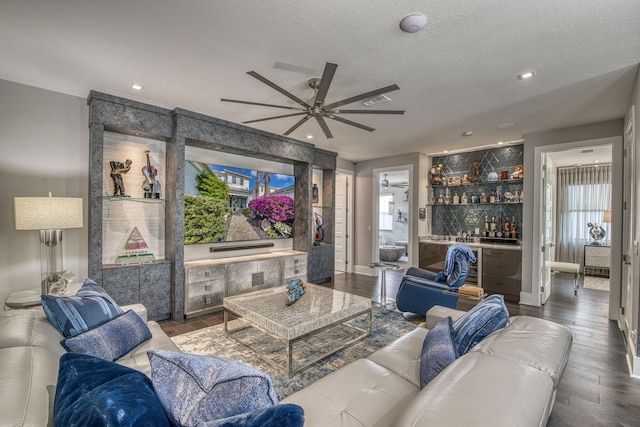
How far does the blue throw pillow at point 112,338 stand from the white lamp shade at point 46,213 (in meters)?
1.34

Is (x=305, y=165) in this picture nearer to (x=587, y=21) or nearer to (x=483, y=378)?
(x=587, y=21)

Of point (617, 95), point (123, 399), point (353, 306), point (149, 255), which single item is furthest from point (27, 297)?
point (617, 95)

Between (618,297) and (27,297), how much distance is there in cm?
676

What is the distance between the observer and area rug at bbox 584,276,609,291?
5664mm

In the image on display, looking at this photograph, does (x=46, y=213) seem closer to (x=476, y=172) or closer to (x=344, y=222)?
(x=344, y=222)

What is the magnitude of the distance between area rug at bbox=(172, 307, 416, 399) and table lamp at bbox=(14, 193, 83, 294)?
1.50 meters

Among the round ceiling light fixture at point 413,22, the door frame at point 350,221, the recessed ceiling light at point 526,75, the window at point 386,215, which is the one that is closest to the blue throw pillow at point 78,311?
the round ceiling light fixture at point 413,22

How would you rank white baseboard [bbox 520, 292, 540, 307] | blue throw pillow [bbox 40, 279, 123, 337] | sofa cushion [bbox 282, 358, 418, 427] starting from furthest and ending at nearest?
1. white baseboard [bbox 520, 292, 540, 307]
2. blue throw pillow [bbox 40, 279, 123, 337]
3. sofa cushion [bbox 282, 358, 418, 427]

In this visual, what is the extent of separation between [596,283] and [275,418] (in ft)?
26.1

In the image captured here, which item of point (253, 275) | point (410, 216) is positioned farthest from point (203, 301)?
point (410, 216)

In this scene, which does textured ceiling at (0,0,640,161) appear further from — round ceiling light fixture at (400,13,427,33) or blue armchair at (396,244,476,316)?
blue armchair at (396,244,476,316)

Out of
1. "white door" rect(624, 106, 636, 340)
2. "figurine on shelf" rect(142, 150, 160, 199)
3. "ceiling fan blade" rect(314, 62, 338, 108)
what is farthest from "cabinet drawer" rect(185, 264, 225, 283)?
"white door" rect(624, 106, 636, 340)

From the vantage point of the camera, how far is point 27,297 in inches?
104

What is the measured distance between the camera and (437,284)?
3.63 metres
